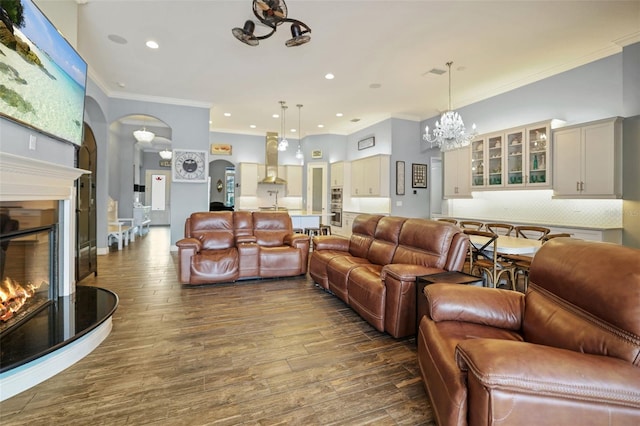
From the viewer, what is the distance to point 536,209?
5.11m

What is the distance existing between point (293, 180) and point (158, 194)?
247 inches

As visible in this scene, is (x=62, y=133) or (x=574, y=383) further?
(x=62, y=133)

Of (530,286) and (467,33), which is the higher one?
(467,33)

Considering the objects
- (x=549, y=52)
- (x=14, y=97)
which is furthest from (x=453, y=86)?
(x=14, y=97)

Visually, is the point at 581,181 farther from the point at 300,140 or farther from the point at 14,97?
the point at 300,140

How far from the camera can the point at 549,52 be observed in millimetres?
4223

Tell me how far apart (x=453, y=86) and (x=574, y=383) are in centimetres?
559

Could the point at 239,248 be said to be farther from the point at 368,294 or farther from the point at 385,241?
the point at 368,294

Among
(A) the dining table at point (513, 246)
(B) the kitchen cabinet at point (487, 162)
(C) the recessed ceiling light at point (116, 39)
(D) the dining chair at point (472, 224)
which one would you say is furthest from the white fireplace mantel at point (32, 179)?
(B) the kitchen cabinet at point (487, 162)

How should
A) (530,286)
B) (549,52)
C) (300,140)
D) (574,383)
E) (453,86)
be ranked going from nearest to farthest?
(574,383)
(530,286)
(549,52)
(453,86)
(300,140)

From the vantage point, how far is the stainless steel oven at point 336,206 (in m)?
9.03

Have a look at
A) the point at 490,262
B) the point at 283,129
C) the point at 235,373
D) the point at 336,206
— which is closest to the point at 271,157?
the point at 283,129

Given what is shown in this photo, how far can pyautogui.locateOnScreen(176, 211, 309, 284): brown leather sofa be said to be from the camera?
3.93 metres

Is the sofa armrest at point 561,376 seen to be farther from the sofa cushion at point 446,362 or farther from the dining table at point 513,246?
the dining table at point 513,246
